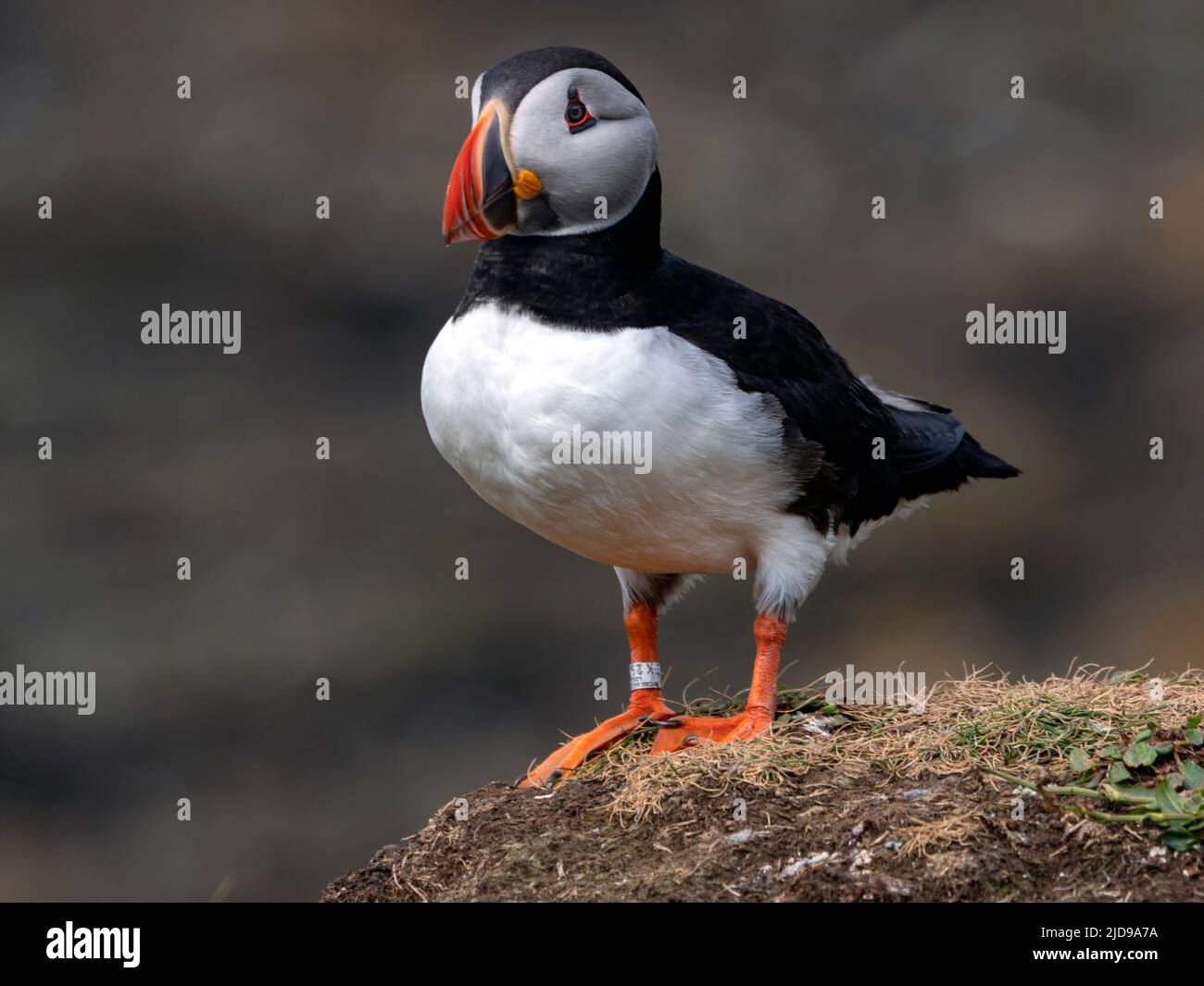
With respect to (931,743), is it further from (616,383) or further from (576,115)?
(576,115)

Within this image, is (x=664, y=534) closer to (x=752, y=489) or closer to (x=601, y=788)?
(x=752, y=489)

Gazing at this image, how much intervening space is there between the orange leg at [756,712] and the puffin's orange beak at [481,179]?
1.43m

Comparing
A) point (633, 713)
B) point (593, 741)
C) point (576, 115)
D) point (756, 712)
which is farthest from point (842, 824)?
point (576, 115)

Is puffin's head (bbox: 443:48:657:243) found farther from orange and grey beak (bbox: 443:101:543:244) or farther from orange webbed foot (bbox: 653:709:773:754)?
orange webbed foot (bbox: 653:709:773:754)

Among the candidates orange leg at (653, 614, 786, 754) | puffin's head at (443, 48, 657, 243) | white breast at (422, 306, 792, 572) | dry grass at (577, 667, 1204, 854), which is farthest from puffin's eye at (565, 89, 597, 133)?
dry grass at (577, 667, 1204, 854)

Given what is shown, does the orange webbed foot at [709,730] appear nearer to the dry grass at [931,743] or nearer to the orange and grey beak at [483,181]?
the dry grass at [931,743]

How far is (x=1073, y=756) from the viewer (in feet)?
12.5

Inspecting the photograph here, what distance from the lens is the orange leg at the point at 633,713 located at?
4.59 meters

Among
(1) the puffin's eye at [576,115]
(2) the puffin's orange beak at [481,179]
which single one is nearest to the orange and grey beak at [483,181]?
(2) the puffin's orange beak at [481,179]

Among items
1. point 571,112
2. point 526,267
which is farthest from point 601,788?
point 571,112

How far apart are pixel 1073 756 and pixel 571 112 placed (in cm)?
212

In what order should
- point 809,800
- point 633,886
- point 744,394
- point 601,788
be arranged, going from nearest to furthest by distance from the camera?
point 633,886 < point 809,800 < point 601,788 < point 744,394

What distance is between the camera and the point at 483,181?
4238mm

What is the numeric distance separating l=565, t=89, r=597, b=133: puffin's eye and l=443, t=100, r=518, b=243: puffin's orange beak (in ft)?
0.59
